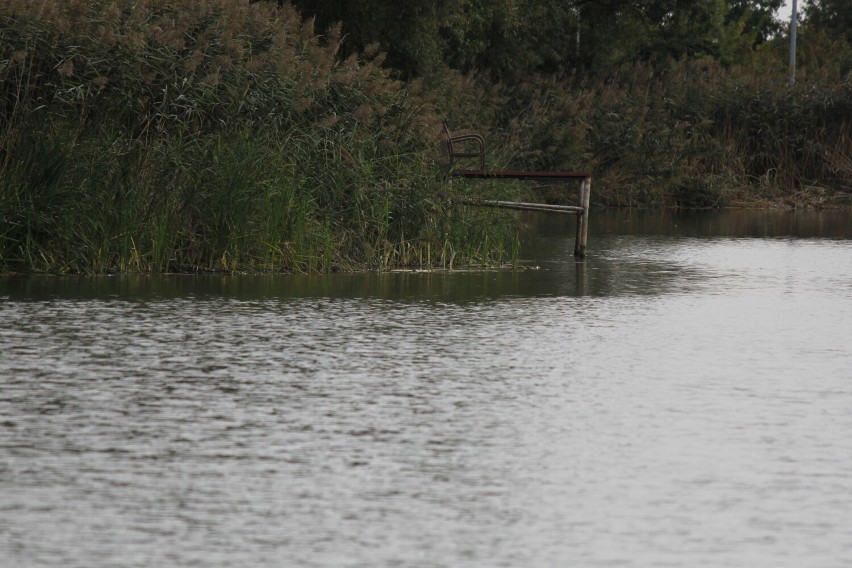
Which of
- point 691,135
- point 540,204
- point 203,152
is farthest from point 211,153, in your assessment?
point 691,135

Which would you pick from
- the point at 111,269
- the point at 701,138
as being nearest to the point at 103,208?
the point at 111,269

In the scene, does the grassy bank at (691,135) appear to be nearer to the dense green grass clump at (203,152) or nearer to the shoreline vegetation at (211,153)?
the shoreline vegetation at (211,153)

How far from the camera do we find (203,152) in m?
14.4

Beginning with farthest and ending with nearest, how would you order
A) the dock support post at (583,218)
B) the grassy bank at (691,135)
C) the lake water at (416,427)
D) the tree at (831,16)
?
the tree at (831,16) → the grassy bank at (691,135) → the dock support post at (583,218) → the lake water at (416,427)

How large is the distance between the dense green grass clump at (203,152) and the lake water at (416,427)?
798 millimetres

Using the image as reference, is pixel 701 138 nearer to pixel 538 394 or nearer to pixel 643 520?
pixel 538 394

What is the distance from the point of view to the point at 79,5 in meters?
14.5

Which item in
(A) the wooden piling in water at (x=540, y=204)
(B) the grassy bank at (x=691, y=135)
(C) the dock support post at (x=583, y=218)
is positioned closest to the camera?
(A) the wooden piling in water at (x=540, y=204)

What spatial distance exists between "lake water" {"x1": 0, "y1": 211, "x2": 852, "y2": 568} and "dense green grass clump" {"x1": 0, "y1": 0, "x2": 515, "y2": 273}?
31.4 inches

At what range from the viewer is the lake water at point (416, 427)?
5344 mm

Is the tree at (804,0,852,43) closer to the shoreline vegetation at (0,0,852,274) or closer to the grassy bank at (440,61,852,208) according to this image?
the grassy bank at (440,61,852,208)

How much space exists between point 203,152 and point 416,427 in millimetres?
7570

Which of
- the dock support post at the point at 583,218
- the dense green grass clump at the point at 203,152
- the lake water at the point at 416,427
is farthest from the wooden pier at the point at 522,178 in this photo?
the lake water at the point at 416,427

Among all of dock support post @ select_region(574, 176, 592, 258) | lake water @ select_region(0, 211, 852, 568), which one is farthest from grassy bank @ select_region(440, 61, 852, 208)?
lake water @ select_region(0, 211, 852, 568)
